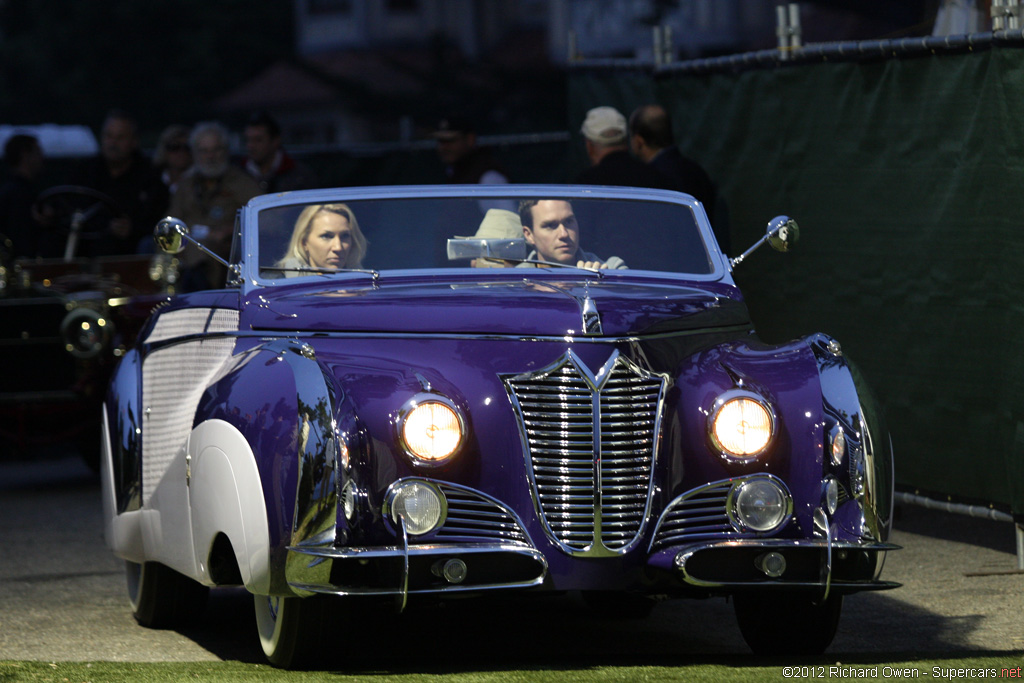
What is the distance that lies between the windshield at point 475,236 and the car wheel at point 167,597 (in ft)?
4.16

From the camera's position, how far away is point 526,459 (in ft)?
16.2

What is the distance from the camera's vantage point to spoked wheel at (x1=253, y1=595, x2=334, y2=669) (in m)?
5.06

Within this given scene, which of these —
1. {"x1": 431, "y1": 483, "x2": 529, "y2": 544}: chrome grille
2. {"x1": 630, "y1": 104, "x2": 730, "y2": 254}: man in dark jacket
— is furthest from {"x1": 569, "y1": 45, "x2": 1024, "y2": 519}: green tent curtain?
{"x1": 431, "y1": 483, "x2": 529, "y2": 544}: chrome grille

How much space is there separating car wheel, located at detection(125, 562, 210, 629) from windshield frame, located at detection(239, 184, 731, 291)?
1238 mm

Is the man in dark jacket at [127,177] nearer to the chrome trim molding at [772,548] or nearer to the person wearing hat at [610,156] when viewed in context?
the person wearing hat at [610,156]

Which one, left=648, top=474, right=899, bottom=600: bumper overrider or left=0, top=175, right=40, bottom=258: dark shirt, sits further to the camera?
left=0, top=175, right=40, bottom=258: dark shirt

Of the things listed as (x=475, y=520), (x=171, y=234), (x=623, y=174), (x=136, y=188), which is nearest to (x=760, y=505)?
(x=475, y=520)

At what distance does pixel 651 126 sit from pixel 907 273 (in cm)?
191

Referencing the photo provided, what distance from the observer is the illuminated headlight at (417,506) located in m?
4.82

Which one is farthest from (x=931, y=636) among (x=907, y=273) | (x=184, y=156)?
(x=184, y=156)

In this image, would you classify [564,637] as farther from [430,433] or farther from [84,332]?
[84,332]

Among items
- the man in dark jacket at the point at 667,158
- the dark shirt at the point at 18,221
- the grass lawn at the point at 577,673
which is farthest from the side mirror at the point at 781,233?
the dark shirt at the point at 18,221

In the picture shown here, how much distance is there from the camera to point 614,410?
5.01 meters

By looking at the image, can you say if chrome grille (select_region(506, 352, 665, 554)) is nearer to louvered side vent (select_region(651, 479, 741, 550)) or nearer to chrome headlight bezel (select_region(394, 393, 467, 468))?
louvered side vent (select_region(651, 479, 741, 550))
